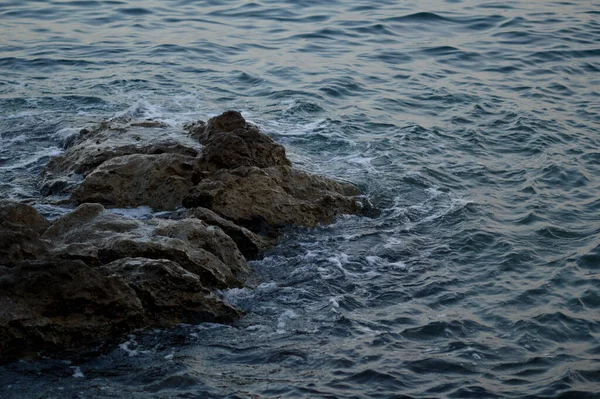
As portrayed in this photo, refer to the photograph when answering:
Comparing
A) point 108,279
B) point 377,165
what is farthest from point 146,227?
point 377,165

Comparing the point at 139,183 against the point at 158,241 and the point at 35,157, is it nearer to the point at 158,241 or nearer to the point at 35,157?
the point at 158,241

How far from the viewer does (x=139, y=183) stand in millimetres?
9531

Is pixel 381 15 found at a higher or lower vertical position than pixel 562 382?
higher

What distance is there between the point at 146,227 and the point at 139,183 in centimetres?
144

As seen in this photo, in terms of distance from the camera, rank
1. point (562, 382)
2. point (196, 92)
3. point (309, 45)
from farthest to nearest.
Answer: point (309, 45) < point (196, 92) < point (562, 382)

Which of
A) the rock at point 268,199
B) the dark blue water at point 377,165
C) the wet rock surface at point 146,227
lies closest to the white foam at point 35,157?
the dark blue water at point 377,165

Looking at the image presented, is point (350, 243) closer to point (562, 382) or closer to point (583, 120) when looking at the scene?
point (562, 382)

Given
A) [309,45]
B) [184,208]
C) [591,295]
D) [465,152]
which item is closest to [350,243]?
[184,208]

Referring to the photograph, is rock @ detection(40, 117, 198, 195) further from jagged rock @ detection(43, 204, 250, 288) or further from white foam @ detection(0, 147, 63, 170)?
jagged rock @ detection(43, 204, 250, 288)

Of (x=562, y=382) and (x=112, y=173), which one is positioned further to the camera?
(x=112, y=173)

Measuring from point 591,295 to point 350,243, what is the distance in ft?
8.29

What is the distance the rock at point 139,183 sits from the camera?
9.41m

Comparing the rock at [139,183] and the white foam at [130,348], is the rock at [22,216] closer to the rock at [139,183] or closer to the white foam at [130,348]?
the rock at [139,183]

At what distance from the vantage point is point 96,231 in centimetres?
806
